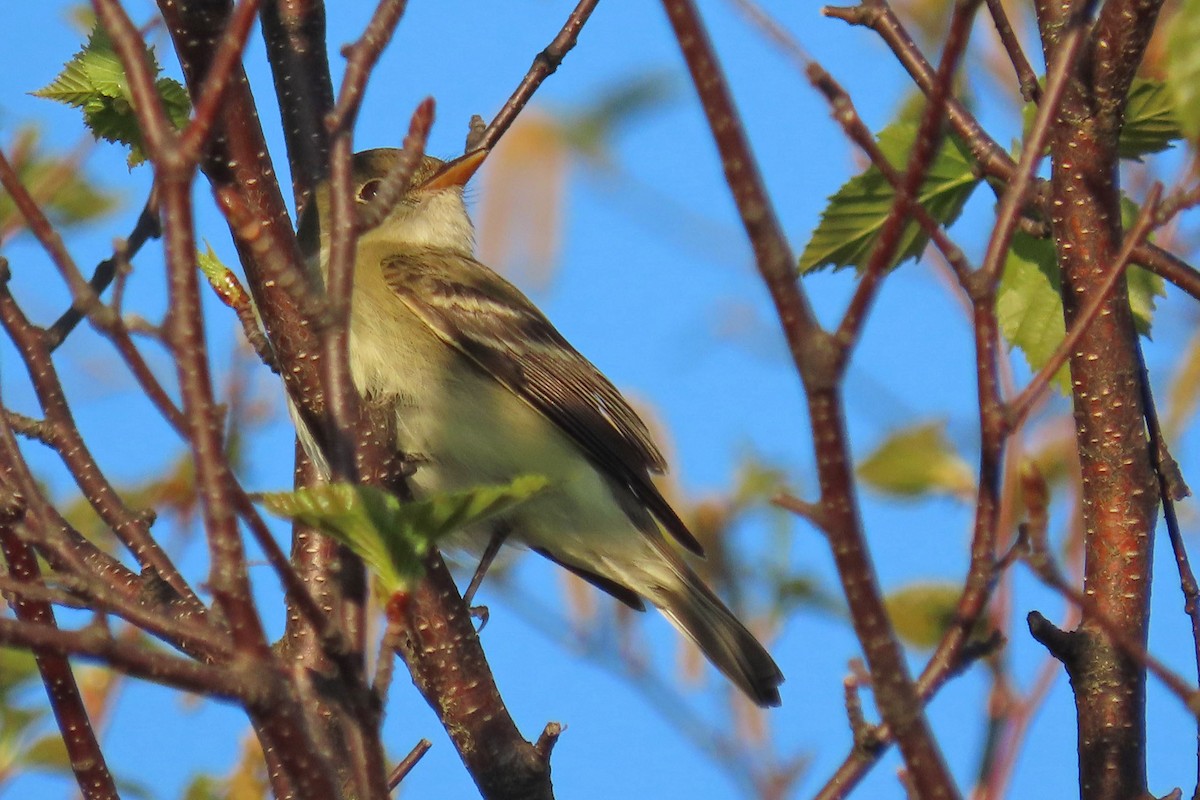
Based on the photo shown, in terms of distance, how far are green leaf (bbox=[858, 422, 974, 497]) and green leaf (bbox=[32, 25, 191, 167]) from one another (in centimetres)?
243

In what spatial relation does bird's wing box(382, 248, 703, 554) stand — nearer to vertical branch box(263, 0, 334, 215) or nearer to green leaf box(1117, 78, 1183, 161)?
vertical branch box(263, 0, 334, 215)

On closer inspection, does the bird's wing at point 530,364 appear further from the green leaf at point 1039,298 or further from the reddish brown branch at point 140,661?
the reddish brown branch at point 140,661

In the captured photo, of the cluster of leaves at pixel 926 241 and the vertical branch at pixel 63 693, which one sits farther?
the cluster of leaves at pixel 926 241

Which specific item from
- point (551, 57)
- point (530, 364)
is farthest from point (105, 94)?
point (530, 364)

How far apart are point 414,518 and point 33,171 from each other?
13.6 ft

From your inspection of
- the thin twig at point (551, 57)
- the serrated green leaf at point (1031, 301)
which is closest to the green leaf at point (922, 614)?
the serrated green leaf at point (1031, 301)

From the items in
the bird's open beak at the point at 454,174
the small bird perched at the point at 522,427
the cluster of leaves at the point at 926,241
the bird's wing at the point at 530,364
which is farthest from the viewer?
the bird's open beak at the point at 454,174

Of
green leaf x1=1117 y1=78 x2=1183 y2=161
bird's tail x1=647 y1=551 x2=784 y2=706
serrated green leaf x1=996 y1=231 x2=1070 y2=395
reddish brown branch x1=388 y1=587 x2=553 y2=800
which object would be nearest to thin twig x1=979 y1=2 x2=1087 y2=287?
green leaf x1=1117 y1=78 x2=1183 y2=161

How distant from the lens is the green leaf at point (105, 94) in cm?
411

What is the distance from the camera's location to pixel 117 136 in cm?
418

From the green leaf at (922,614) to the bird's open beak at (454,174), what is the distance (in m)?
2.52

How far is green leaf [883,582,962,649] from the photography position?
15.8 ft

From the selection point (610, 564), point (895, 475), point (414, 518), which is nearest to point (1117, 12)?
point (895, 475)

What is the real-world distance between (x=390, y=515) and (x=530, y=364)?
4.11 m
